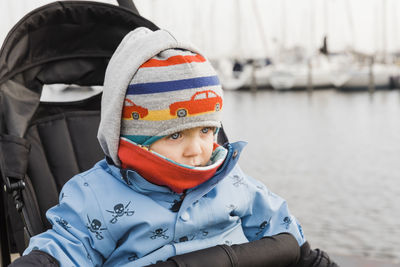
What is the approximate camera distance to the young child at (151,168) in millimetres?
1422

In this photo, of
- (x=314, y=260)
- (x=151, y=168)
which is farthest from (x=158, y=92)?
(x=314, y=260)

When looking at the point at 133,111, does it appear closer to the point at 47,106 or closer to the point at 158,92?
the point at 158,92

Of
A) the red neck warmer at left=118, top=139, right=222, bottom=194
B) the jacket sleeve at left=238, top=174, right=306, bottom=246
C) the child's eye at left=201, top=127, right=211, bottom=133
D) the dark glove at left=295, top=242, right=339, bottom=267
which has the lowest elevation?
the dark glove at left=295, top=242, right=339, bottom=267

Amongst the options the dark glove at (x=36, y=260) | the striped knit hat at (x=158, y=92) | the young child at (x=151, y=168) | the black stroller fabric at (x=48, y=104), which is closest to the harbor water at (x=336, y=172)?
the black stroller fabric at (x=48, y=104)

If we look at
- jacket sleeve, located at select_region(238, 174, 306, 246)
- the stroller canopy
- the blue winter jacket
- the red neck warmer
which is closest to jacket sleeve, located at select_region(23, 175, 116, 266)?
the blue winter jacket

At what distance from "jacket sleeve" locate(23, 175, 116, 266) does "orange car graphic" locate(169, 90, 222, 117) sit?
1.04 ft

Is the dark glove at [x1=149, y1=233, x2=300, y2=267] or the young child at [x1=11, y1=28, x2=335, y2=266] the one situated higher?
the young child at [x1=11, y1=28, x2=335, y2=266]

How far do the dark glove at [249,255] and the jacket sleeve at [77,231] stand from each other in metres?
0.19

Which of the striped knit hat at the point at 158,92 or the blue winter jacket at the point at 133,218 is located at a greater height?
the striped knit hat at the point at 158,92

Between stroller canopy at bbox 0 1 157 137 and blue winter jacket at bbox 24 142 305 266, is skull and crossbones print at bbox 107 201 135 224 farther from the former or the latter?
stroller canopy at bbox 0 1 157 137

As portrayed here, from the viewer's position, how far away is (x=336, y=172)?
25.7ft

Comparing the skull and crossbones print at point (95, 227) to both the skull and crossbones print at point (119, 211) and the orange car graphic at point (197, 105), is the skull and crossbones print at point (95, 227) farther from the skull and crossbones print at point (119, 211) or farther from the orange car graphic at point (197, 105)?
the orange car graphic at point (197, 105)

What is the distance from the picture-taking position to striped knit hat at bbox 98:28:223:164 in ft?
4.67

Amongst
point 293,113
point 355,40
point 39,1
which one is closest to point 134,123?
point 39,1
